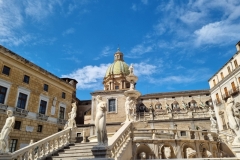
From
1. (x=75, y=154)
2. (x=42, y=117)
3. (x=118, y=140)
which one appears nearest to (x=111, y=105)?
(x=42, y=117)

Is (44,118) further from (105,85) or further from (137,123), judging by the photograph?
(105,85)

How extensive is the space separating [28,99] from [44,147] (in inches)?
545

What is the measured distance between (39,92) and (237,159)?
22.7 meters

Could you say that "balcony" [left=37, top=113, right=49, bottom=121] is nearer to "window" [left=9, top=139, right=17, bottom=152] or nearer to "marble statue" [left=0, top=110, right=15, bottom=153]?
"window" [left=9, top=139, right=17, bottom=152]

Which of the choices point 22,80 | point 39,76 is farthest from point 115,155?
point 39,76

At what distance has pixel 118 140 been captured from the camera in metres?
7.66

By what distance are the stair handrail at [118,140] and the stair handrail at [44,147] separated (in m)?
4.10

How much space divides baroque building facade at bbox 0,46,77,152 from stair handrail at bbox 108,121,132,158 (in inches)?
604

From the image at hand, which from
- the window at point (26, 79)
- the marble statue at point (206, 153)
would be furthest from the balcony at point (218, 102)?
the window at point (26, 79)

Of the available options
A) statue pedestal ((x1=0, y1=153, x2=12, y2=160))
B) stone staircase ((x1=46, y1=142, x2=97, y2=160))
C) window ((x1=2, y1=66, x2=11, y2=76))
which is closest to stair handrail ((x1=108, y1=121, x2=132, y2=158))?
stone staircase ((x1=46, y1=142, x2=97, y2=160))

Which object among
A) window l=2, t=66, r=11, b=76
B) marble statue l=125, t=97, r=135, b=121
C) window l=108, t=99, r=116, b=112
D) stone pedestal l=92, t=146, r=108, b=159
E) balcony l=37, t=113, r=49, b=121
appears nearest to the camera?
stone pedestal l=92, t=146, r=108, b=159

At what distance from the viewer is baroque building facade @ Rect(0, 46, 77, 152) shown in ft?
63.3

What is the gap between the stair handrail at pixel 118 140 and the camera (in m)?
6.74

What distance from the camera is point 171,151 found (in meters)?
9.37
